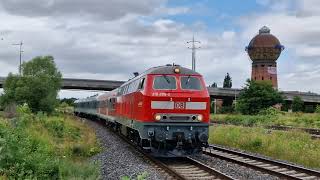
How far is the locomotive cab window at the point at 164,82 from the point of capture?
17125 millimetres

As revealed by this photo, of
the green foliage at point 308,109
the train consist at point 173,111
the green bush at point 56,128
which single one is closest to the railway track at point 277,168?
the train consist at point 173,111

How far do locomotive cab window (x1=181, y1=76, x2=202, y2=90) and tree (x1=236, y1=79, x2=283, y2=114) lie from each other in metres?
56.2

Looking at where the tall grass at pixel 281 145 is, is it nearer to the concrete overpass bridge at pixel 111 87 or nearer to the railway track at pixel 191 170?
the railway track at pixel 191 170

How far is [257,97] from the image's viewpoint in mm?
72750

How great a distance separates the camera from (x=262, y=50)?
327ft

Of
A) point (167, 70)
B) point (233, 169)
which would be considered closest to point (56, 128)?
point (167, 70)

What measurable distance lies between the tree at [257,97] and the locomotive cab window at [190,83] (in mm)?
56196

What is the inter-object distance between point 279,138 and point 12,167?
1496 cm

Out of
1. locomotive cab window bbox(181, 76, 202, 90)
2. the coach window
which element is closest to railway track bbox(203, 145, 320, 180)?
locomotive cab window bbox(181, 76, 202, 90)

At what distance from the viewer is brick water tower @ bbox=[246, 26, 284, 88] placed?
99.3 metres

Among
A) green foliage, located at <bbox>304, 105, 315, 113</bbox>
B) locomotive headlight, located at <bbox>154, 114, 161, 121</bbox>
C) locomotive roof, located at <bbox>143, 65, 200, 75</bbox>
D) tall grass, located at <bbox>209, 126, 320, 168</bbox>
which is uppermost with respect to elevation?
locomotive roof, located at <bbox>143, 65, 200, 75</bbox>

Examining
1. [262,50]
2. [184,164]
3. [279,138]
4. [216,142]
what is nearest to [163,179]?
[184,164]

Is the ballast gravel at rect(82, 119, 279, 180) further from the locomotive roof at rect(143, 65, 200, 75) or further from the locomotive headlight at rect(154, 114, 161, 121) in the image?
the locomotive roof at rect(143, 65, 200, 75)

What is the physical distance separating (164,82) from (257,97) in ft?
188
